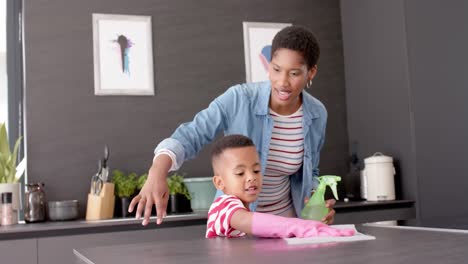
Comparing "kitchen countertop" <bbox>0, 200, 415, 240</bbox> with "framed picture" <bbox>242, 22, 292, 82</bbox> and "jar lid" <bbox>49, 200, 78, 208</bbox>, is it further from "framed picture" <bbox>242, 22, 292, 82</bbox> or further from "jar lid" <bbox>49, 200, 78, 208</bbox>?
"framed picture" <bbox>242, 22, 292, 82</bbox>

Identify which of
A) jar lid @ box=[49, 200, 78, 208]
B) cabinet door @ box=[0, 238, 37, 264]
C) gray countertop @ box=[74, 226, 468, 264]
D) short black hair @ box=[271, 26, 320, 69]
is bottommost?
cabinet door @ box=[0, 238, 37, 264]

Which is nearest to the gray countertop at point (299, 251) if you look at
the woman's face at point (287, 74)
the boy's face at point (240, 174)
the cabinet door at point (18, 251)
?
the boy's face at point (240, 174)

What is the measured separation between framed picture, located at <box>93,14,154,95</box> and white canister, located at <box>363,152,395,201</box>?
1.32 metres

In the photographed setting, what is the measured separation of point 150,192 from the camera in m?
1.43

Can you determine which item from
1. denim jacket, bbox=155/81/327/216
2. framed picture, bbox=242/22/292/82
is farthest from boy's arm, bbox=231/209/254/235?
framed picture, bbox=242/22/292/82

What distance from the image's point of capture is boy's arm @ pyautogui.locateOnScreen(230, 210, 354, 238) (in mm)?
1252

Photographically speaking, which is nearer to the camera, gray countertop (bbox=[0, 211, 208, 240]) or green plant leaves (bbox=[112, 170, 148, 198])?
gray countertop (bbox=[0, 211, 208, 240])

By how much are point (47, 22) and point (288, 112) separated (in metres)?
1.76

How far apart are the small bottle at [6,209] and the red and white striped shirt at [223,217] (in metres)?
1.56

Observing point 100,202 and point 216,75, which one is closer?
point 100,202

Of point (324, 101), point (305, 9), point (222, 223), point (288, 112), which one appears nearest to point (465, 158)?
point (324, 101)

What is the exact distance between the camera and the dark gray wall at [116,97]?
3.10 meters

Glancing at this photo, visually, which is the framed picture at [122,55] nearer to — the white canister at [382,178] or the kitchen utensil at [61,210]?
the kitchen utensil at [61,210]

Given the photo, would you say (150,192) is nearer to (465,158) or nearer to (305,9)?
(465,158)
